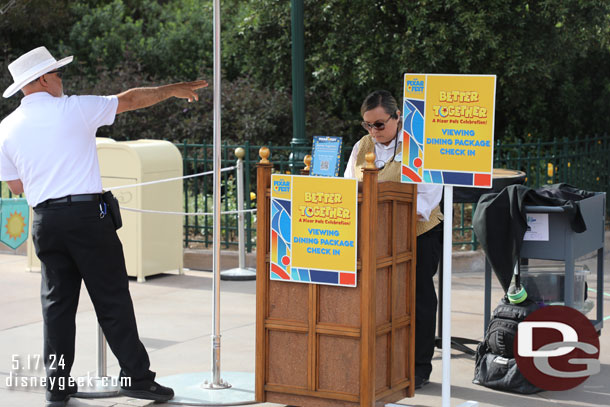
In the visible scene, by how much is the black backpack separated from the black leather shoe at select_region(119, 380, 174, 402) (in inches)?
75.7

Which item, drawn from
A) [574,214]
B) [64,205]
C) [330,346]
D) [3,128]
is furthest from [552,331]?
[3,128]

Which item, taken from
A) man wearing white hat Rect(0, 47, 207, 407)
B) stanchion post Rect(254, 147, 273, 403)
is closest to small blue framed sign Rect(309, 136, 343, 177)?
stanchion post Rect(254, 147, 273, 403)

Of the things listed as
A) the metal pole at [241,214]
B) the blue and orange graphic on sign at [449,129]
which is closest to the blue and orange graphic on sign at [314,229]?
the blue and orange graphic on sign at [449,129]

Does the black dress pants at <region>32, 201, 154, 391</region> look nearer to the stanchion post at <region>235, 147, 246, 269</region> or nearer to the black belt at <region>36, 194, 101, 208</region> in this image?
the black belt at <region>36, 194, 101, 208</region>

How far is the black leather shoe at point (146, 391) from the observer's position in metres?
5.40

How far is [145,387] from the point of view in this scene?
17.7 feet

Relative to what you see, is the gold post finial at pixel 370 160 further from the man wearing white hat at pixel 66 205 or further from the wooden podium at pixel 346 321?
the man wearing white hat at pixel 66 205

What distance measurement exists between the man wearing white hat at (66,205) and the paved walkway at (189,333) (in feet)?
1.22

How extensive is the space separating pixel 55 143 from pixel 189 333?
2.41 meters

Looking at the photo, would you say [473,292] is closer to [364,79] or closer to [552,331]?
[552,331]

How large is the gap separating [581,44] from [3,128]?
8.92m

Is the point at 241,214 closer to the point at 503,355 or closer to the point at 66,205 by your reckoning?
the point at 503,355

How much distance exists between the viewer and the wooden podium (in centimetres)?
490

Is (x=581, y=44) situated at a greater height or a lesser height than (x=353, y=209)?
greater
